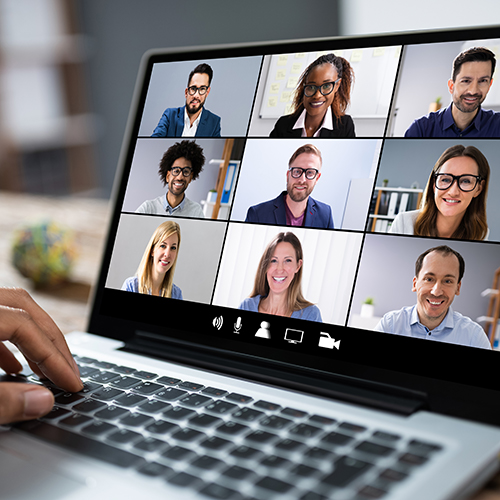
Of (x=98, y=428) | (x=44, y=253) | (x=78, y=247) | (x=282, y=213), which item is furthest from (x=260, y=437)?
(x=78, y=247)

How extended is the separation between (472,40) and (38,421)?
19.9 inches

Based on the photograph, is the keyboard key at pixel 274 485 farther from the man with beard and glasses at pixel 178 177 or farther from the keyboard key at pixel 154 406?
the man with beard and glasses at pixel 178 177

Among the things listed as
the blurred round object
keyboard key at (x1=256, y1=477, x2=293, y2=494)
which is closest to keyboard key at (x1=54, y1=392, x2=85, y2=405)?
keyboard key at (x1=256, y1=477, x2=293, y2=494)

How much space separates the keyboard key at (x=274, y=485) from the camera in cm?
29

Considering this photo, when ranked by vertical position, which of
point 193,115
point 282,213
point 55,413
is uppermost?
point 193,115

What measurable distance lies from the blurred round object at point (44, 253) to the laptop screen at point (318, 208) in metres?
0.44

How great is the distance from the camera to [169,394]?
0.44 m

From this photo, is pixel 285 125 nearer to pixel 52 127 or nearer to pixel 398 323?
pixel 398 323

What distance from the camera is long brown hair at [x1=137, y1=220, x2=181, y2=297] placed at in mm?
559

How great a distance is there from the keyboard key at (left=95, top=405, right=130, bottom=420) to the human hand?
0.04 m

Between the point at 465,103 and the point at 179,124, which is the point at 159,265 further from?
the point at 465,103

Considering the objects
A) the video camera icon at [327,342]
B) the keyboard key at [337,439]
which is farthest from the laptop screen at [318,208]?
the keyboard key at [337,439]

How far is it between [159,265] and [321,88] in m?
0.26

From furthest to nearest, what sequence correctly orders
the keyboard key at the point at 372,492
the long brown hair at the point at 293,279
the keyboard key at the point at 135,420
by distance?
the long brown hair at the point at 293,279 < the keyboard key at the point at 135,420 < the keyboard key at the point at 372,492
